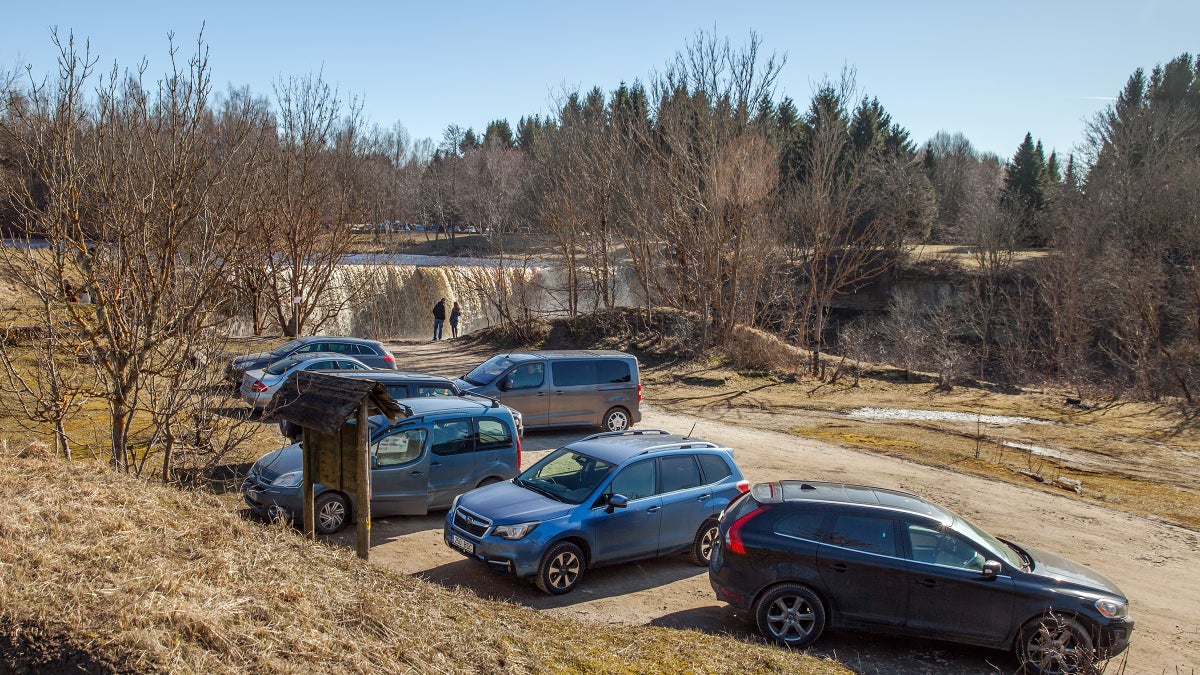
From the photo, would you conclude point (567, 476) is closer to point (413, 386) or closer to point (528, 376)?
point (413, 386)

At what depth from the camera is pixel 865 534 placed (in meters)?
8.05

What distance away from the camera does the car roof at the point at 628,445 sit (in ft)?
32.4

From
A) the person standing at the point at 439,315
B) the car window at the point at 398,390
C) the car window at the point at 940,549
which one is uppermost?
the person standing at the point at 439,315

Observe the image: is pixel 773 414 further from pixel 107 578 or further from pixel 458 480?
pixel 107 578

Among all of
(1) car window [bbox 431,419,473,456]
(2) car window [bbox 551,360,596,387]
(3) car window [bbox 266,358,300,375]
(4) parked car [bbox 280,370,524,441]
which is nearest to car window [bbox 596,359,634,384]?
(2) car window [bbox 551,360,596,387]

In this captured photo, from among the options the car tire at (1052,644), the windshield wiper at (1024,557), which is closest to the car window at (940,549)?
the windshield wiper at (1024,557)

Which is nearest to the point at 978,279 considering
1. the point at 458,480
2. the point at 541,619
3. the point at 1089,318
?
the point at 1089,318

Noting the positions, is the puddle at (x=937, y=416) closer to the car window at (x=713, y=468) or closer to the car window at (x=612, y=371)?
the car window at (x=612, y=371)

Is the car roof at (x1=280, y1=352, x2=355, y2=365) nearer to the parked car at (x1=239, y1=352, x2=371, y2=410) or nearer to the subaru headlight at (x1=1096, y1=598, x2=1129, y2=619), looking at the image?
the parked car at (x1=239, y1=352, x2=371, y2=410)

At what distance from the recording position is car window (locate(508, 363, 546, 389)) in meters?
16.5

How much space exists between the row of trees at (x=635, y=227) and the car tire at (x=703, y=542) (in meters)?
6.01

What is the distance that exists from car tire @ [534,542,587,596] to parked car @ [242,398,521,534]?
2796 millimetres

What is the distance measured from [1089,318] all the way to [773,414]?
1003 inches

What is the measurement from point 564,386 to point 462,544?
8.10 metres
